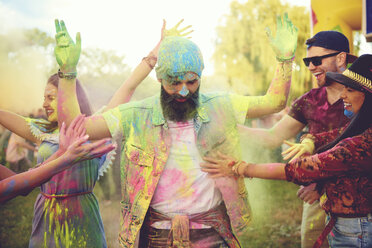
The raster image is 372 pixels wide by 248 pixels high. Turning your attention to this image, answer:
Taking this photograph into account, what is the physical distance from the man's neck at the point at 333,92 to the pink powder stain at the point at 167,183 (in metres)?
1.46

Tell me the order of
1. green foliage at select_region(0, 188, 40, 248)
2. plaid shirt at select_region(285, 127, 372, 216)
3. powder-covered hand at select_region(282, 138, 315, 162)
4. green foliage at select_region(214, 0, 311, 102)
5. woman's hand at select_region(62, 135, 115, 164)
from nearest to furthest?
plaid shirt at select_region(285, 127, 372, 216) → woman's hand at select_region(62, 135, 115, 164) → powder-covered hand at select_region(282, 138, 315, 162) → green foliage at select_region(0, 188, 40, 248) → green foliage at select_region(214, 0, 311, 102)

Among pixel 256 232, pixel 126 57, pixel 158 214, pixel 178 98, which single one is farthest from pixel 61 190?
pixel 256 232

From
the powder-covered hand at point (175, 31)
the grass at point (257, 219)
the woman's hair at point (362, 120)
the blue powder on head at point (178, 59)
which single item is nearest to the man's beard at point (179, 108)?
the blue powder on head at point (178, 59)

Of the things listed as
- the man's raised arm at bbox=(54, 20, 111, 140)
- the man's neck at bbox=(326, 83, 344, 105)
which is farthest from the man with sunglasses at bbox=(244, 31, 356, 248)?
the man's raised arm at bbox=(54, 20, 111, 140)

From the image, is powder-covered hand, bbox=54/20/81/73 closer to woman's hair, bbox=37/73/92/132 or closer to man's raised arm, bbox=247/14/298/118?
woman's hair, bbox=37/73/92/132

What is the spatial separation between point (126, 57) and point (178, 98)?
6.59 ft

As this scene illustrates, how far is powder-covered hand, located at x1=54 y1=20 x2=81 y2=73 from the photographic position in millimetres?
2461

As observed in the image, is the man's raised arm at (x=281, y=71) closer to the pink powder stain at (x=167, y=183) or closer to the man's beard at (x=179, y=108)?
the man's beard at (x=179, y=108)

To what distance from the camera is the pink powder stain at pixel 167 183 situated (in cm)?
261

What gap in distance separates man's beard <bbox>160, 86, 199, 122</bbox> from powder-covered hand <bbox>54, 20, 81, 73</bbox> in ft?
2.25

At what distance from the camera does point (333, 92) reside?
10.3 feet

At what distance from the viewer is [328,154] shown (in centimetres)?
221

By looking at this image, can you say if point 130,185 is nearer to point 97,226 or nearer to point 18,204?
point 97,226

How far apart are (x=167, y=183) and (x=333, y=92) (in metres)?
1.62
